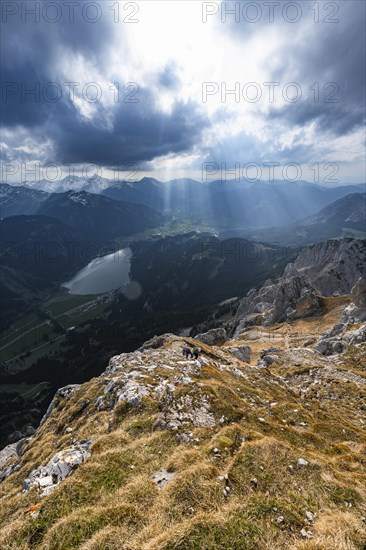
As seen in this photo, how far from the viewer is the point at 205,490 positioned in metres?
11.1

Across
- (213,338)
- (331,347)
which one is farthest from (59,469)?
(213,338)

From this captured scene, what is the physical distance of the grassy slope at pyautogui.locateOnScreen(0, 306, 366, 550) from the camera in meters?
9.11

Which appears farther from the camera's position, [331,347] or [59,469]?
[331,347]

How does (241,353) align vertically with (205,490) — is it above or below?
below

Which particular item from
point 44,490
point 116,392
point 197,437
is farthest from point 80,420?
point 197,437

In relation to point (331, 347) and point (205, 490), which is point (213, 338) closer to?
point (331, 347)

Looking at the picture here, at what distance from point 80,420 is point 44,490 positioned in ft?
37.9

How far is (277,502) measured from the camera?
418 inches

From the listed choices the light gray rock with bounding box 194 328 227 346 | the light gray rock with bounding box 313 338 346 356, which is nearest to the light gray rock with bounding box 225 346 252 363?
the light gray rock with bounding box 313 338 346 356

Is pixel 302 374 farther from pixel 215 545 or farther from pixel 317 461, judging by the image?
pixel 215 545

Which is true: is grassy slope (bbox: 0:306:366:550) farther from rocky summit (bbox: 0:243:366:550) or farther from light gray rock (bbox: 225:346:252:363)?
light gray rock (bbox: 225:346:252:363)

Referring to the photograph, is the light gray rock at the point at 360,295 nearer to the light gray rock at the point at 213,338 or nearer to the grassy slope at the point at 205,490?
the light gray rock at the point at 213,338

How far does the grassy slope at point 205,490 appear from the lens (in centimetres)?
911

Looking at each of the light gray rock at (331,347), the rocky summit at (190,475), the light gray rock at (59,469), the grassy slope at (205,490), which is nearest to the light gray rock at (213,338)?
the light gray rock at (331,347)
